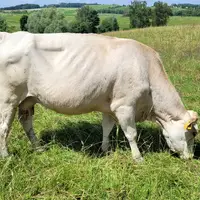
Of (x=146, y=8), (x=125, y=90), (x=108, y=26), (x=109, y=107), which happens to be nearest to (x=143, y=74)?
(x=125, y=90)

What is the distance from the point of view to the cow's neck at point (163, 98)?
5.79 m

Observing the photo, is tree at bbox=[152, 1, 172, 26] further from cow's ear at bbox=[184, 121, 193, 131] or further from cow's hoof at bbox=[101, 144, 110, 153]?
cow's ear at bbox=[184, 121, 193, 131]

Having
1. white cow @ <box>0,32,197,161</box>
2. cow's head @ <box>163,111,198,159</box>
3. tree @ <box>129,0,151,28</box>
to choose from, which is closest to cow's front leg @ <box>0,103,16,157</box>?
white cow @ <box>0,32,197,161</box>

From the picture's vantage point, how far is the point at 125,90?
18.3 feet

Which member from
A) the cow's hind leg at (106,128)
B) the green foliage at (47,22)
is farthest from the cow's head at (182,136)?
the green foliage at (47,22)

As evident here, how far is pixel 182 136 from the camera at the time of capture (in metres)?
5.95

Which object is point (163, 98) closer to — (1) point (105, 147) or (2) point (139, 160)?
(2) point (139, 160)

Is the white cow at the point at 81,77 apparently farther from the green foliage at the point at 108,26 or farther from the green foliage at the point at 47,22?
the green foliage at the point at 108,26

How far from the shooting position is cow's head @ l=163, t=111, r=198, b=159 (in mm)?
5938

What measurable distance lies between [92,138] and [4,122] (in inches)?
71.3

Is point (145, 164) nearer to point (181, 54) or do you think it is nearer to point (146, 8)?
point (181, 54)

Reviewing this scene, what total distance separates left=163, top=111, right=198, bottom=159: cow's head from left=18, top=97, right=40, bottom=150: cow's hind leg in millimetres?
2184

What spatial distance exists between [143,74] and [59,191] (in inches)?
85.1

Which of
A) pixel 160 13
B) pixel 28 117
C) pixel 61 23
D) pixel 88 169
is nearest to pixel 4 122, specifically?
pixel 28 117
